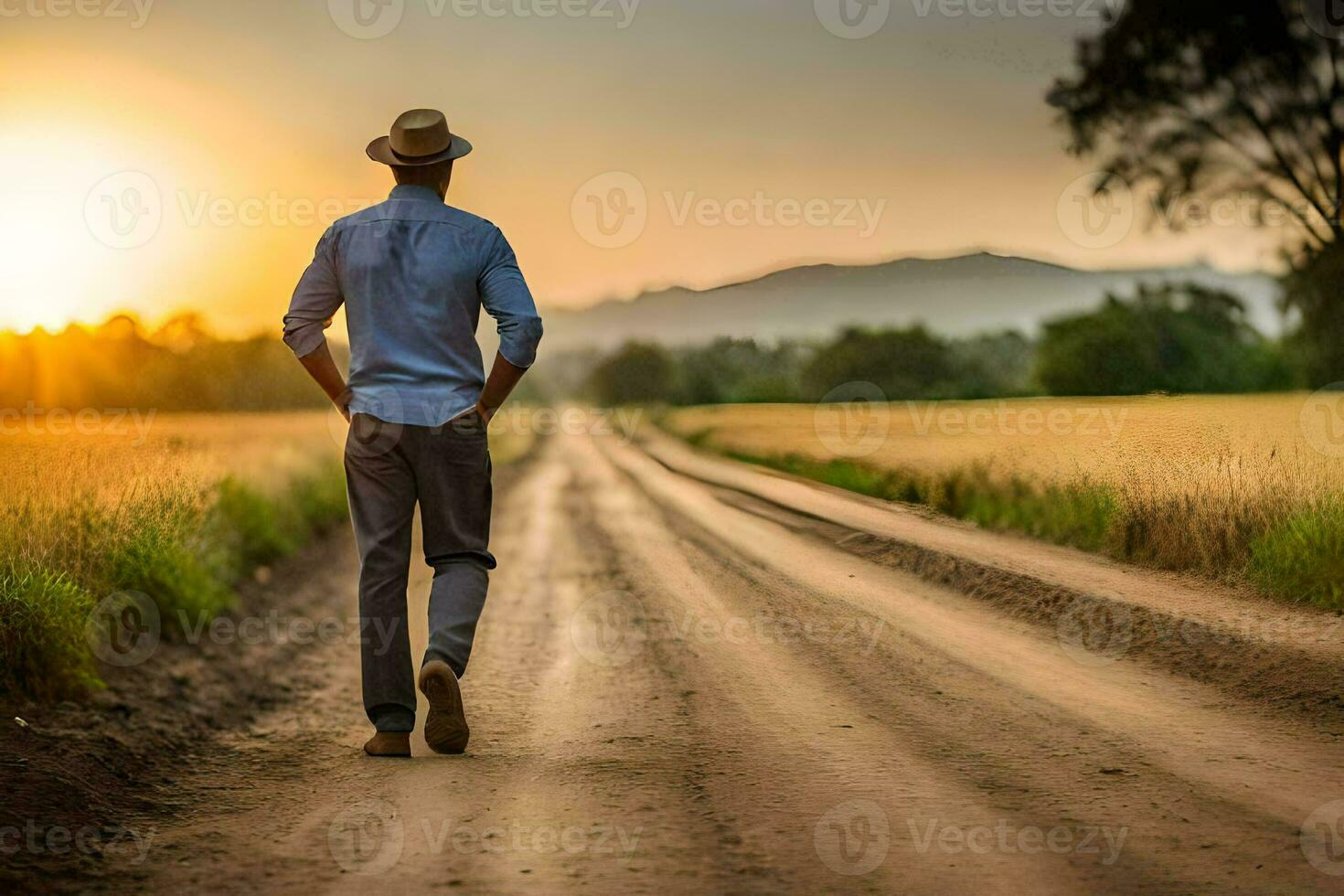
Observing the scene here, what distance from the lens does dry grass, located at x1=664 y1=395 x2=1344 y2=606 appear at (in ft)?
27.5

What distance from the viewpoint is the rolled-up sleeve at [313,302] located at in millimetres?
4703

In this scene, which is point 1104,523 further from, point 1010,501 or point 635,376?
point 635,376

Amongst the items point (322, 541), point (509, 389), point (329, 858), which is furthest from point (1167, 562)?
point (322, 541)

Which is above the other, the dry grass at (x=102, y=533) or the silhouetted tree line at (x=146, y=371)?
the silhouetted tree line at (x=146, y=371)

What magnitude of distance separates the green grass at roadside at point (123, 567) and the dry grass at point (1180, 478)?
23.8 ft

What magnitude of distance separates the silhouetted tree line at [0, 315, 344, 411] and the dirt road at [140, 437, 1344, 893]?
236 centimetres

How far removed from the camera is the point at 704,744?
15.5 ft

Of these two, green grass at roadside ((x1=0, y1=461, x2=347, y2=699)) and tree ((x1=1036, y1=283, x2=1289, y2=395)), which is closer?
green grass at roadside ((x1=0, y1=461, x2=347, y2=699))

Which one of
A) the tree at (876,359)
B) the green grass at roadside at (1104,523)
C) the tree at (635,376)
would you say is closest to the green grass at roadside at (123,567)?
the green grass at roadside at (1104,523)

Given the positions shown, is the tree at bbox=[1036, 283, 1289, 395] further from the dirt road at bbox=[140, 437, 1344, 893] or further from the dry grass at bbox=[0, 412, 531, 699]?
the dirt road at bbox=[140, 437, 1344, 893]

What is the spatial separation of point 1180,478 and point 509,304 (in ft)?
23.2

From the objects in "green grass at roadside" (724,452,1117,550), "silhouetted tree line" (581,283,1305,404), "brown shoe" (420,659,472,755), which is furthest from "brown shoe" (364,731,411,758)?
"green grass at roadside" (724,452,1117,550)

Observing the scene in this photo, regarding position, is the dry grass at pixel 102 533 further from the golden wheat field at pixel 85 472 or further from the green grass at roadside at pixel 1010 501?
the green grass at roadside at pixel 1010 501

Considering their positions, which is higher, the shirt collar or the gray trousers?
the shirt collar
